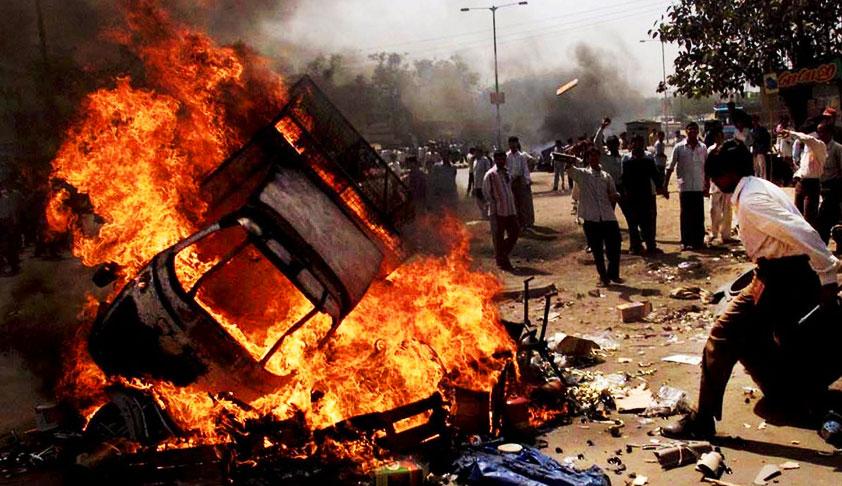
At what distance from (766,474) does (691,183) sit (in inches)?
330

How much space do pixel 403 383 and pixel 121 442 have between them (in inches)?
79.0

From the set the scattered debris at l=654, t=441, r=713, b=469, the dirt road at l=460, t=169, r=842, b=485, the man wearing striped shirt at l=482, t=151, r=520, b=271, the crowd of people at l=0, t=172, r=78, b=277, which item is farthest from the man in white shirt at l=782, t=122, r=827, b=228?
the crowd of people at l=0, t=172, r=78, b=277

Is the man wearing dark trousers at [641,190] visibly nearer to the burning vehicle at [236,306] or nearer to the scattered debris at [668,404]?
the burning vehicle at [236,306]

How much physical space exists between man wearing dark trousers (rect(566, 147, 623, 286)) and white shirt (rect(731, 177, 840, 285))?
18.4ft

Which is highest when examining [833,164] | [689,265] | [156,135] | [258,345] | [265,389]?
[156,135]

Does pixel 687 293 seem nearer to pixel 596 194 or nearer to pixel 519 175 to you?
pixel 596 194

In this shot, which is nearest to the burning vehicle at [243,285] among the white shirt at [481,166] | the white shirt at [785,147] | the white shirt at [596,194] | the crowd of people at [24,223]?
the white shirt at [596,194]

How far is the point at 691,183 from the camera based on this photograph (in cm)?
1249

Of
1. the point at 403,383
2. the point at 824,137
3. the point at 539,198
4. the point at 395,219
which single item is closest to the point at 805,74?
the point at 539,198

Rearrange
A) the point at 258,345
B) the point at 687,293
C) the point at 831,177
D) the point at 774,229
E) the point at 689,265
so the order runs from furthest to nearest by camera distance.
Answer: the point at 689,265
the point at 831,177
the point at 687,293
the point at 258,345
the point at 774,229

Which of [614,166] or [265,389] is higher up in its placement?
[614,166]

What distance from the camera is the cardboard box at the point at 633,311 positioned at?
912 cm

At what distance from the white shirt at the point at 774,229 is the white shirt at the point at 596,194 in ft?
18.3

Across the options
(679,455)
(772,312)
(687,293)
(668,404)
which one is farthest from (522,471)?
(687,293)
